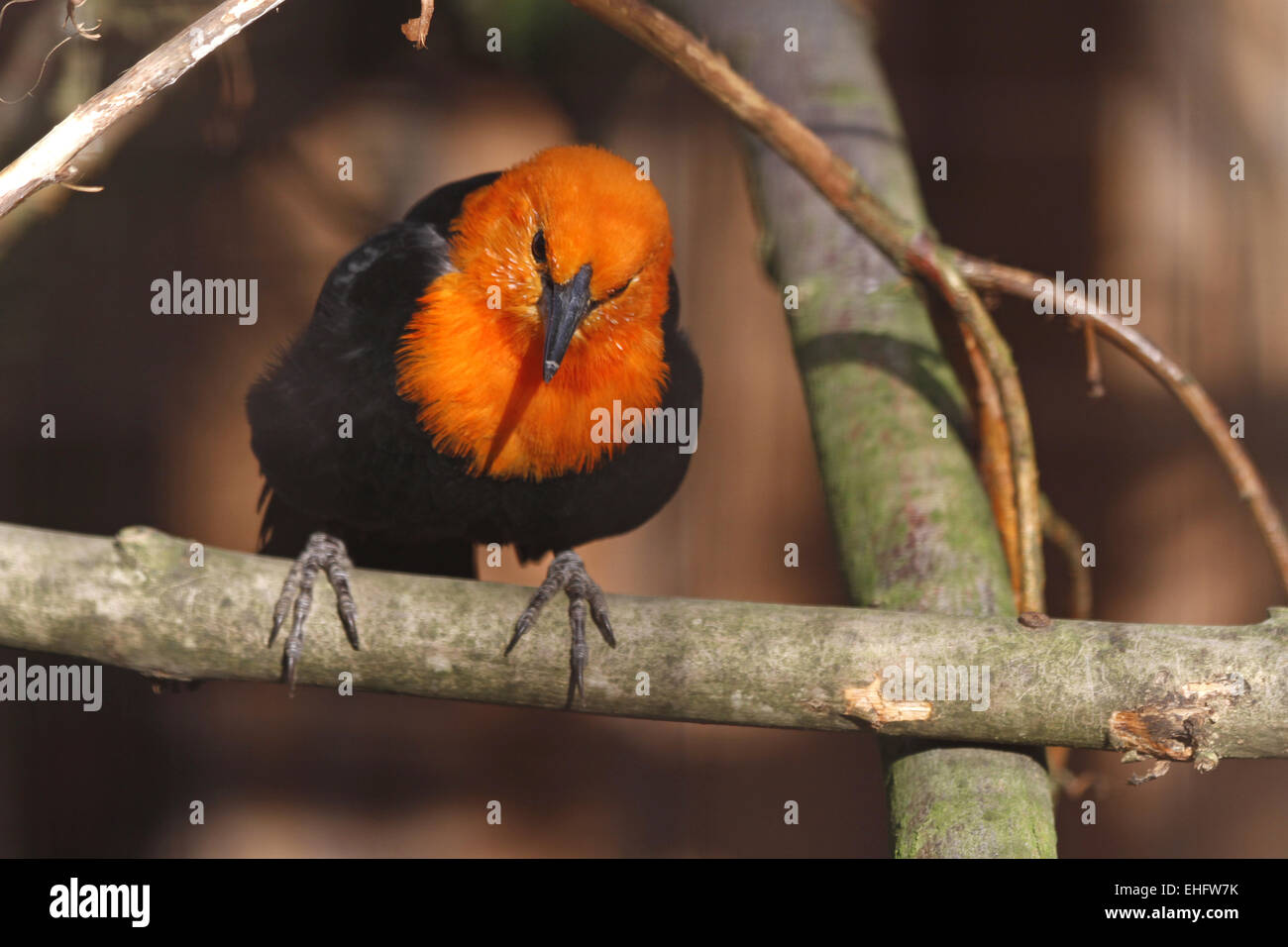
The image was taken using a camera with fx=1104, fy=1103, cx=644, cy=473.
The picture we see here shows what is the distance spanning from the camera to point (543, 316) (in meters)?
1.54

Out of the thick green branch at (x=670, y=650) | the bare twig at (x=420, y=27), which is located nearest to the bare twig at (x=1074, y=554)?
the thick green branch at (x=670, y=650)

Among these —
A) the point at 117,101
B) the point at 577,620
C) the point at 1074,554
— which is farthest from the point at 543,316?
the point at 1074,554

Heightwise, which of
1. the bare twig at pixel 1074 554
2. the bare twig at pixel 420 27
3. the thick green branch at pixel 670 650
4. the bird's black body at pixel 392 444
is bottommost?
the thick green branch at pixel 670 650

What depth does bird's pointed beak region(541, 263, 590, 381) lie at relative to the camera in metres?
1.43

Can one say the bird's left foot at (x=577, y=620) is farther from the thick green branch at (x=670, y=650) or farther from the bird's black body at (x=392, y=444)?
the bird's black body at (x=392, y=444)

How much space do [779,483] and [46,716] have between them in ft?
5.51

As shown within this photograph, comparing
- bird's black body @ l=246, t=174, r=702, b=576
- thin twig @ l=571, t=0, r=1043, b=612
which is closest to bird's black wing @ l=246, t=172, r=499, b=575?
bird's black body @ l=246, t=174, r=702, b=576

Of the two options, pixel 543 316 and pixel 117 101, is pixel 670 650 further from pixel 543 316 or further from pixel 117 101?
pixel 117 101

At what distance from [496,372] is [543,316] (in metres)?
0.11

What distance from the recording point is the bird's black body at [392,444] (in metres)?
1.64

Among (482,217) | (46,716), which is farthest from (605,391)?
(46,716)

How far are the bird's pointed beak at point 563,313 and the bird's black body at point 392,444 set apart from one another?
0.87 ft

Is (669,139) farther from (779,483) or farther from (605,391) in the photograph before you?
(605,391)

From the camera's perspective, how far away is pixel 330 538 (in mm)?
1693
